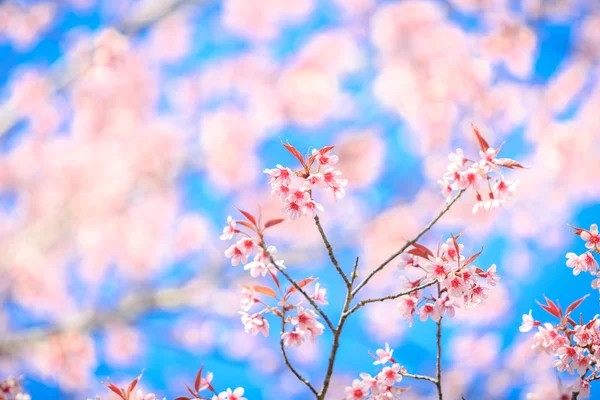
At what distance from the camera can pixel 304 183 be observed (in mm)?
834

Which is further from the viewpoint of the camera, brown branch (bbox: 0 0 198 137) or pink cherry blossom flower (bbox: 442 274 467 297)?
brown branch (bbox: 0 0 198 137)

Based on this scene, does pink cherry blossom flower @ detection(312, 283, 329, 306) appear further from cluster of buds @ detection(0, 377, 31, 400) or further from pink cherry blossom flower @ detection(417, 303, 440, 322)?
cluster of buds @ detection(0, 377, 31, 400)

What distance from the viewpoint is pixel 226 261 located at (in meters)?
2.97

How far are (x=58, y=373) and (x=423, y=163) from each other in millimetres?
2719

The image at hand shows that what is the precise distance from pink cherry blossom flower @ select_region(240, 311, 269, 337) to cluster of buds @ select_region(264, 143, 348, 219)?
0.22 meters

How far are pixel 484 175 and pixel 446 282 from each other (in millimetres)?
215

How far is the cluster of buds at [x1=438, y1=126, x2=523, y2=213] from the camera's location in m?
0.82

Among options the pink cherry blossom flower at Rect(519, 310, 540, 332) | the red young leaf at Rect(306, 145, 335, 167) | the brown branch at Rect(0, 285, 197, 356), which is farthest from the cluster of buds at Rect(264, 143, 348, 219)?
the brown branch at Rect(0, 285, 197, 356)

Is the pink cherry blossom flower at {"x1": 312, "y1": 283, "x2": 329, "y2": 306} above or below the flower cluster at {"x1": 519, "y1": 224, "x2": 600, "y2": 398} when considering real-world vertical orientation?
above

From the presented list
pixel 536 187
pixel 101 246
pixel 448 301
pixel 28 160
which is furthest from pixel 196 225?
pixel 448 301

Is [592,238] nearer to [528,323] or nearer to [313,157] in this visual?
[528,323]

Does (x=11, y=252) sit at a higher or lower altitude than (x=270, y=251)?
higher

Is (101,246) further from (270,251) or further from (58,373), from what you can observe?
(270,251)

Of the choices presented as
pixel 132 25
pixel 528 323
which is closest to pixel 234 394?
pixel 528 323
